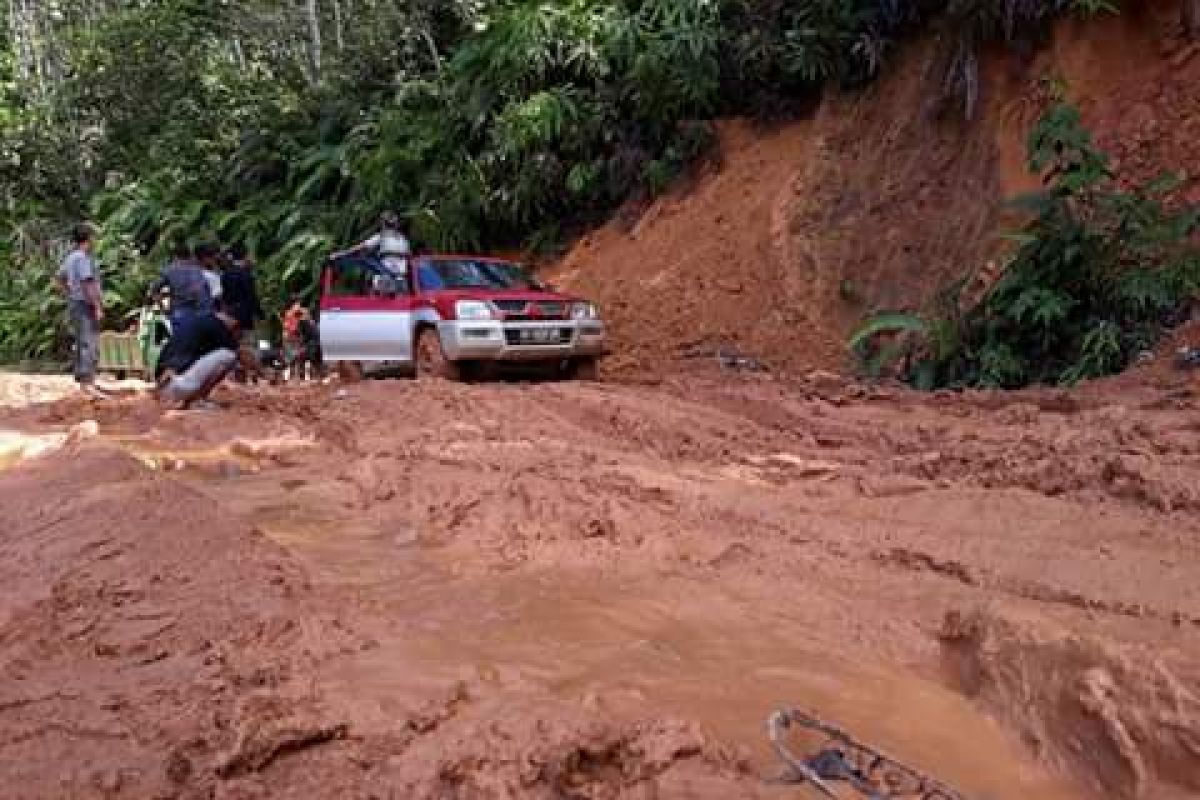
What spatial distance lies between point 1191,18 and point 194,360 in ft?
34.4

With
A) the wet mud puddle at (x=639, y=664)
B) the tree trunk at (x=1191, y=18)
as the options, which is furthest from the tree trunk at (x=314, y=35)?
the wet mud puddle at (x=639, y=664)

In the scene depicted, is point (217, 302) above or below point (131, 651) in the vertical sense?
above

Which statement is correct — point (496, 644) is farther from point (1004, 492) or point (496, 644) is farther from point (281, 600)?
point (1004, 492)

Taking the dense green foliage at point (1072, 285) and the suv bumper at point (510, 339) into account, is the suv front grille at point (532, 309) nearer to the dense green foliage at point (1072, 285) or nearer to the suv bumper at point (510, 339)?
the suv bumper at point (510, 339)

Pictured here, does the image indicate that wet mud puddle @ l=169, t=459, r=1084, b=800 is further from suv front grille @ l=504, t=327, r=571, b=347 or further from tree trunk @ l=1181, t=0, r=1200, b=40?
tree trunk @ l=1181, t=0, r=1200, b=40

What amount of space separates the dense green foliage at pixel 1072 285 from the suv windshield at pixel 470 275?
438 centimetres

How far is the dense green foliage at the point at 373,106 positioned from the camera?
1484 centimetres

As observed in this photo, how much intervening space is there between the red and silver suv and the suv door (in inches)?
0.4

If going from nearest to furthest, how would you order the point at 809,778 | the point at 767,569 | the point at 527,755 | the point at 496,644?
the point at 809,778 < the point at 527,755 < the point at 496,644 < the point at 767,569

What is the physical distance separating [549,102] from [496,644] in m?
13.2

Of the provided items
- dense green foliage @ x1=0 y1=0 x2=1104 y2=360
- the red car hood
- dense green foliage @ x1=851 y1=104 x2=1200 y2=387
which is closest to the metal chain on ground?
dense green foliage @ x1=851 y1=104 x2=1200 y2=387

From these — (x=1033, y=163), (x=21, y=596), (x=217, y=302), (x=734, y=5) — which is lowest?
(x=21, y=596)

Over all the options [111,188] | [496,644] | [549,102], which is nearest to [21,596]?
[496,644]

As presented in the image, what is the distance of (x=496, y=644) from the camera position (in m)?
3.56
